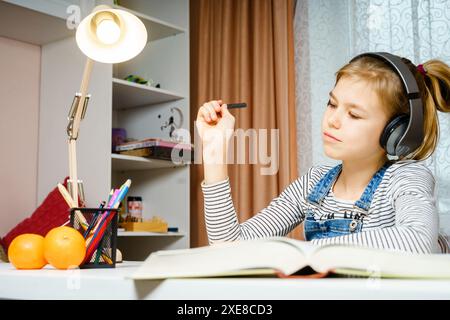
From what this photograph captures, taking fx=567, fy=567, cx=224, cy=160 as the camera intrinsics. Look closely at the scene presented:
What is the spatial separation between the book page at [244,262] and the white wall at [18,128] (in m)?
1.91

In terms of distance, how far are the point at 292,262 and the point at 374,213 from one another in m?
0.66

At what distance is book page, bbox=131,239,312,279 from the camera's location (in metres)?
0.44

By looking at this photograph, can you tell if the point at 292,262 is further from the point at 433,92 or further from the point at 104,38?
the point at 433,92

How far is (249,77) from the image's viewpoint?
2596 millimetres

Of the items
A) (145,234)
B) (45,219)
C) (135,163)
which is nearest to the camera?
(45,219)

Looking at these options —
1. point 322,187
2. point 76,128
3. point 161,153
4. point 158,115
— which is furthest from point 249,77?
point 76,128

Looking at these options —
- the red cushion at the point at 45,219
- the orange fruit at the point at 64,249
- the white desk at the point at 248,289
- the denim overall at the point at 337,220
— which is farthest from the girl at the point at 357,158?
the red cushion at the point at 45,219

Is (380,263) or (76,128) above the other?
(76,128)

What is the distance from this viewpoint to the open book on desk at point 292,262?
0.42 metres

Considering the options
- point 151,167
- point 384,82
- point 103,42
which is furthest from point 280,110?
point 103,42

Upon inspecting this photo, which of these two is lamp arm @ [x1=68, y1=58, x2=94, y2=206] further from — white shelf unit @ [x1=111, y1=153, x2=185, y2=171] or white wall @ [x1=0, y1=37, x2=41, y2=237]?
white wall @ [x1=0, y1=37, x2=41, y2=237]

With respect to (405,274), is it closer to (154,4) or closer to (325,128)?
(325,128)

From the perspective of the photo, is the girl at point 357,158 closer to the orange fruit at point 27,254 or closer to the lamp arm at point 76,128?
the lamp arm at point 76,128

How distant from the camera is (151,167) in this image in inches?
102
